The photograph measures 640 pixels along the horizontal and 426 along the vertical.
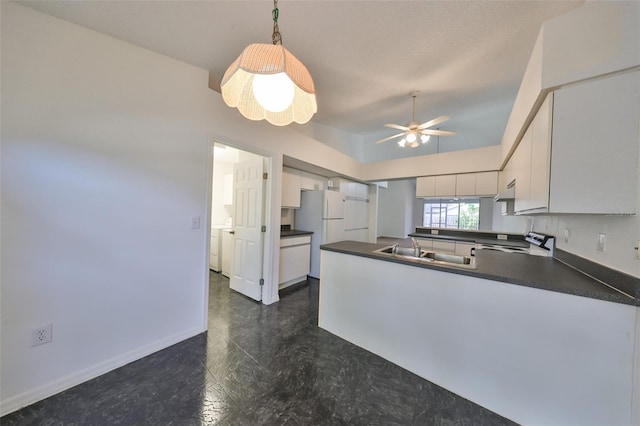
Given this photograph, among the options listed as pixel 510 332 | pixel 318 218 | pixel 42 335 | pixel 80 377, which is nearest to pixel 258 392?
pixel 80 377

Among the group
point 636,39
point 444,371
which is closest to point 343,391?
point 444,371

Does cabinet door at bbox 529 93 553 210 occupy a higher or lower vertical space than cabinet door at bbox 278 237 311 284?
higher

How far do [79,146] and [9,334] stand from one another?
1283 millimetres

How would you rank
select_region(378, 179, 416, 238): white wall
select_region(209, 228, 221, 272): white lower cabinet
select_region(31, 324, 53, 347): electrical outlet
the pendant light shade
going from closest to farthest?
the pendant light shade
select_region(31, 324, 53, 347): electrical outlet
select_region(209, 228, 221, 272): white lower cabinet
select_region(378, 179, 416, 238): white wall

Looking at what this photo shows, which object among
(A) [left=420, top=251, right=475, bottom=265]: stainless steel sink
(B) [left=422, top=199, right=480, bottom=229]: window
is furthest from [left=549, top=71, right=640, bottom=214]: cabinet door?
(B) [left=422, top=199, right=480, bottom=229]: window

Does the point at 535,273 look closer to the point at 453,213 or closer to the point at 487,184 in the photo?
the point at 487,184

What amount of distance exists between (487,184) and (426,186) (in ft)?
3.05

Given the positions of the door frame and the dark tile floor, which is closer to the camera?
the dark tile floor

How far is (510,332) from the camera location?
54.7 inches

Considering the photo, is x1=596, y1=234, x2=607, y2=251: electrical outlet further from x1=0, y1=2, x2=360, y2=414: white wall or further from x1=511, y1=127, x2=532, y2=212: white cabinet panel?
x1=0, y1=2, x2=360, y2=414: white wall

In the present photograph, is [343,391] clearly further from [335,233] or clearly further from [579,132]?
[335,233]

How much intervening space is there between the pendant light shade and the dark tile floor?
1.81m

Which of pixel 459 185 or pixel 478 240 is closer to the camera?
pixel 478 240

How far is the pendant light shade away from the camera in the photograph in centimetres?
92
